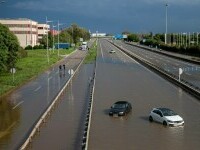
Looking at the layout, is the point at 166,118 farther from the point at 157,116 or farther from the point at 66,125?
the point at 66,125

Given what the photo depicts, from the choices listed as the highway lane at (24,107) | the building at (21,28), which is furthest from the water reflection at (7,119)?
the building at (21,28)

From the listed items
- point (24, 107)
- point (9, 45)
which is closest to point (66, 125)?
point (24, 107)

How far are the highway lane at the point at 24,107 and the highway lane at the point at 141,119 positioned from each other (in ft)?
14.3

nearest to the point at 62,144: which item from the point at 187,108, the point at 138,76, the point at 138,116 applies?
the point at 138,116

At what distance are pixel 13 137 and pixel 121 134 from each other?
630 centimetres

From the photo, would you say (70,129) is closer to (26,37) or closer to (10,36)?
(10,36)

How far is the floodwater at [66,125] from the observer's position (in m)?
25.8

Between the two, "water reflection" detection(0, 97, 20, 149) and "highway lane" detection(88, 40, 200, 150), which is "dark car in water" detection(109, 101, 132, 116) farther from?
"water reflection" detection(0, 97, 20, 149)

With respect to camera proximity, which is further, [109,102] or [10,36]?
[10,36]

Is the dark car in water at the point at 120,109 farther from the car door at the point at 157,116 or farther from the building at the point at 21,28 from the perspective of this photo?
the building at the point at 21,28

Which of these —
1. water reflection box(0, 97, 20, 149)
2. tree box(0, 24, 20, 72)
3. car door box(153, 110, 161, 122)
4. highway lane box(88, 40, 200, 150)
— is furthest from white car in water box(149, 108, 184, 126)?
tree box(0, 24, 20, 72)

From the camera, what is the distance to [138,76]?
64.7 metres

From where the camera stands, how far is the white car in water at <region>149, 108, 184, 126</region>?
97.9 feet

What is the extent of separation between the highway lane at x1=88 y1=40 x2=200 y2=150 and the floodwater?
0.95 m
